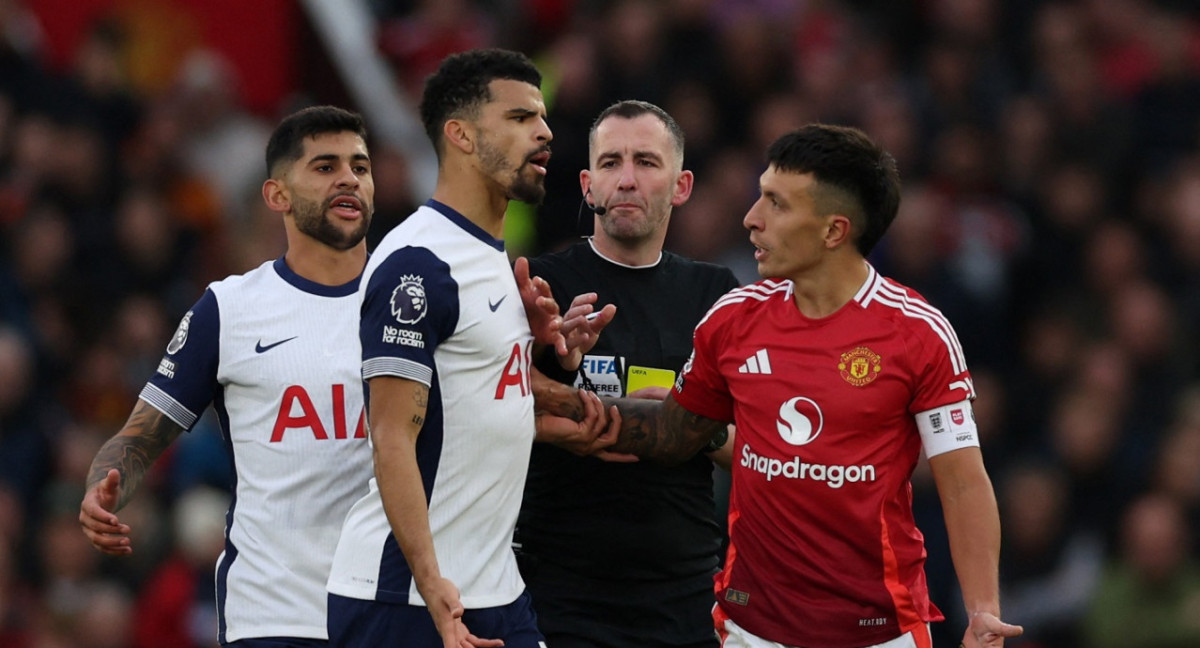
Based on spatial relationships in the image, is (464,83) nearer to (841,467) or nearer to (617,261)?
(617,261)

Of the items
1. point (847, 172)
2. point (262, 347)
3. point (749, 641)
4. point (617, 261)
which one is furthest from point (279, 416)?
point (847, 172)

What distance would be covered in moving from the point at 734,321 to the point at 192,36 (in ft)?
31.3

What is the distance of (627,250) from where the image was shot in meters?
6.56

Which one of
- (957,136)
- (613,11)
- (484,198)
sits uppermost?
(613,11)

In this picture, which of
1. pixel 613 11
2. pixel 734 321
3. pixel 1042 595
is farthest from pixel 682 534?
pixel 613 11

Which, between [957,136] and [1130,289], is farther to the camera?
[957,136]

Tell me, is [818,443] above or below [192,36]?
below

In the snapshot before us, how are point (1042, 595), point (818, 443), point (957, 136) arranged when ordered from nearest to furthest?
point (818, 443), point (1042, 595), point (957, 136)

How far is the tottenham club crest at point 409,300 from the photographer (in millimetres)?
5270

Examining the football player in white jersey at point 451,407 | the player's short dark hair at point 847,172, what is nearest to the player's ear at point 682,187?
the player's short dark hair at point 847,172

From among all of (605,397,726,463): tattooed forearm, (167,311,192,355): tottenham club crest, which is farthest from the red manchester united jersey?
(167,311,192,355): tottenham club crest

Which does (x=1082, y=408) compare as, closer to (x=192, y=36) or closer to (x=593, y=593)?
(x=593, y=593)

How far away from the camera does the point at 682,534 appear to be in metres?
6.43

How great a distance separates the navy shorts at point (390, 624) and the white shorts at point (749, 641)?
0.68 m
